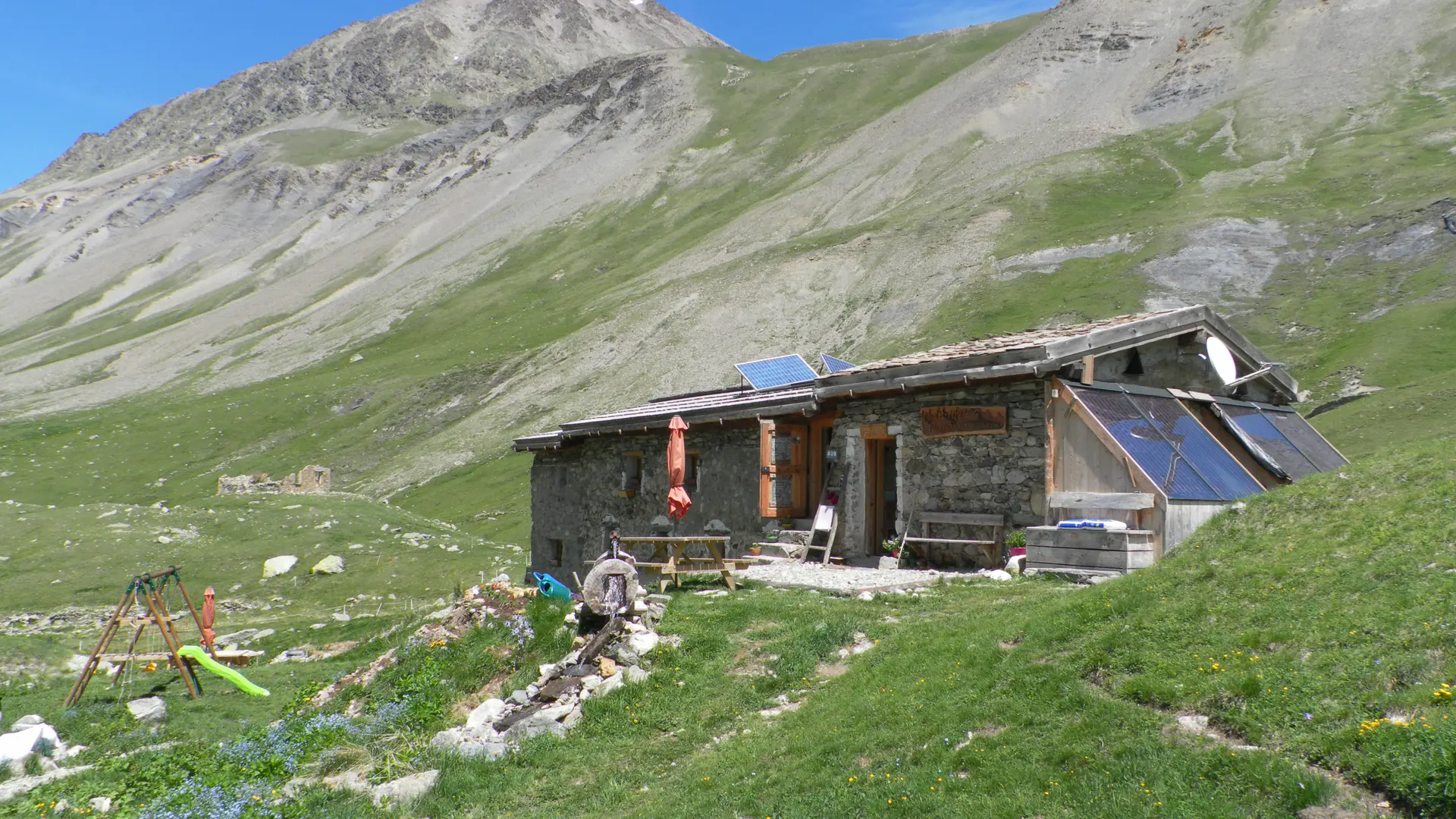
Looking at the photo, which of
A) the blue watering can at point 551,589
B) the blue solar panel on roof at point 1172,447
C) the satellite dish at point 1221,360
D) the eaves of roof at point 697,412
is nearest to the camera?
the blue watering can at point 551,589

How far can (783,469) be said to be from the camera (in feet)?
72.3

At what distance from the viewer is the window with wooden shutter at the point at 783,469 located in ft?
71.4

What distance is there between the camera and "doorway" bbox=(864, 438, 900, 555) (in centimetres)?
2081

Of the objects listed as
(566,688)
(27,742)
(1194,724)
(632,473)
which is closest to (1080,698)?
(1194,724)

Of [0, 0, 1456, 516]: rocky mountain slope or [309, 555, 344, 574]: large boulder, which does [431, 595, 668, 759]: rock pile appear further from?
[0, 0, 1456, 516]: rocky mountain slope

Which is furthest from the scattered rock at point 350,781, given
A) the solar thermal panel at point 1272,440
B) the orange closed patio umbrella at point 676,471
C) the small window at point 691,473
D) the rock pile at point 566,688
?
the solar thermal panel at point 1272,440

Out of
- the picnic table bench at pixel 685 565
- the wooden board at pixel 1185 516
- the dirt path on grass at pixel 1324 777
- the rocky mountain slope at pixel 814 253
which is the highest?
the rocky mountain slope at pixel 814 253

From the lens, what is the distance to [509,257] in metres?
133

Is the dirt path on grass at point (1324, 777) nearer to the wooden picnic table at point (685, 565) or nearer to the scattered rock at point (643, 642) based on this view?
the scattered rock at point (643, 642)

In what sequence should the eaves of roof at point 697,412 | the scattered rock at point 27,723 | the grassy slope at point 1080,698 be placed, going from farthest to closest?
1. the eaves of roof at point 697,412
2. the scattered rock at point 27,723
3. the grassy slope at point 1080,698

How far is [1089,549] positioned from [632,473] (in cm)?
1293

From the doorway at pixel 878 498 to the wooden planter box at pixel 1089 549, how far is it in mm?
4743

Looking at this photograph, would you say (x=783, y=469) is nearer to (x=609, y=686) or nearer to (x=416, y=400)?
(x=609, y=686)

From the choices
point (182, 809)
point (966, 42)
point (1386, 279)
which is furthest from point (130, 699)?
point (966, 42)
